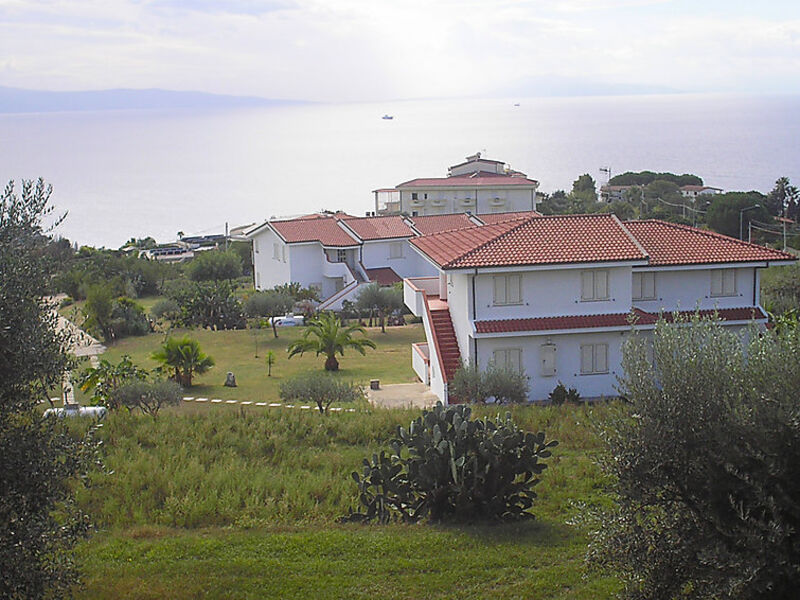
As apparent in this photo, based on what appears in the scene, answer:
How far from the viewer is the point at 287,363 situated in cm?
3291

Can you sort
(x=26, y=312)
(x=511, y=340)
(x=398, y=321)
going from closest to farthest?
(x=26, y=312), (x=511, y=340), (x=398, y=321)

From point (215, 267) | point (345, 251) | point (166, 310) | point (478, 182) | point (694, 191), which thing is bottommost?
point (166, 310)

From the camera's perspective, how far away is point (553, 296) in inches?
977

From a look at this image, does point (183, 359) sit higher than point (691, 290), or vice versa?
point (691, 290)

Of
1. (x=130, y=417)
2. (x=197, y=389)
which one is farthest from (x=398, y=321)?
(x=130, y=417)

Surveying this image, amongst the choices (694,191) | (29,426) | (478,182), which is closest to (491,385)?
(29,426)

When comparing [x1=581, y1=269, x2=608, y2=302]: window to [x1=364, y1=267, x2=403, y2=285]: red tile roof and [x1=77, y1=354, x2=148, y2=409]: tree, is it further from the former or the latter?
[x1=364, y1=267, x2=403, y2=285]: red tile roof

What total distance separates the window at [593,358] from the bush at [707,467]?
16.6 m

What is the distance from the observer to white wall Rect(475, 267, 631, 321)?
24.6 m

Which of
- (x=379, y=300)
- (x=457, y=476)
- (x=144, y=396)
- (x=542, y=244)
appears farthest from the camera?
(x=379, y=300)

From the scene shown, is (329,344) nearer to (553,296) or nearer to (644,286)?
(553,296)

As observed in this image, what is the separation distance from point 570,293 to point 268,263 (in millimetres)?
32047

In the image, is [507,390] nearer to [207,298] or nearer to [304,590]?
[304,590]

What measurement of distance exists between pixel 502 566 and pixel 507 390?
510 inches
